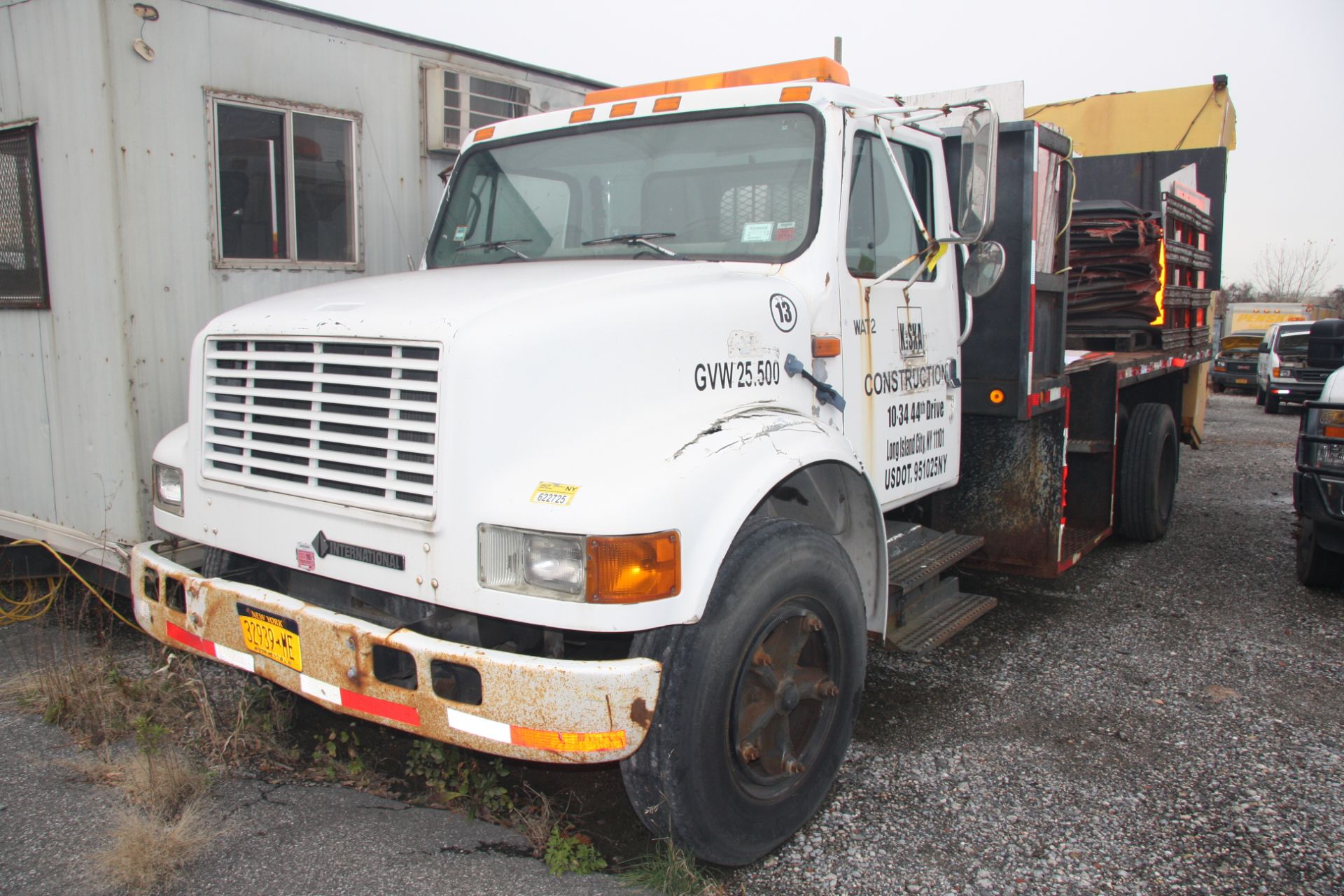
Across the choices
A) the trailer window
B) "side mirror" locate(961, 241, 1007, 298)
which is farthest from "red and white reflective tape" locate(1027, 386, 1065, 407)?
the trailer window

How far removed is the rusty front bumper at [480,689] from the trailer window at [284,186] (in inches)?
96.1

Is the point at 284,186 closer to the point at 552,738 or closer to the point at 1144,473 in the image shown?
the point at 552,738

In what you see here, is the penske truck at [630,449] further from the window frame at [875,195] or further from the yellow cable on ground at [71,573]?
the yellow cable on ground at [71,573]

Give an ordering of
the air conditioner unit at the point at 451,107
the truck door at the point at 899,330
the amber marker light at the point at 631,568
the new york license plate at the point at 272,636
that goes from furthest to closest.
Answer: the air conditioner unit at the point at 451,107 → the truck door at the point at 899,330 → the new york license plate at the point at 272,636 → the amber marker light at the point at 631,568

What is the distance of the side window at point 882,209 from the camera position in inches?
152

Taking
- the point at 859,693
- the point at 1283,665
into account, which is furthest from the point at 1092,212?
the point at 859,693

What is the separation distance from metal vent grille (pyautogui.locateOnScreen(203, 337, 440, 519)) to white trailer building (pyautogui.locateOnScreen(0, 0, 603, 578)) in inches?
57.8

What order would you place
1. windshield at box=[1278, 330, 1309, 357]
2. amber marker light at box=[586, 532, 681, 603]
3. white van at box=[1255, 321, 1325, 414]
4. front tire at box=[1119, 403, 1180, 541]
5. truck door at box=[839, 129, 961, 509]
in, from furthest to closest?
windshield at box=[1278, 330, 1309, 357] < white van at box=[1255, 321, 1325, 414] < front tire at box=[1119, 403, 1180, 541] < truck door at box=[839, 129, 961, 509] < amber marker light at box=[586, 532, 681, 603]

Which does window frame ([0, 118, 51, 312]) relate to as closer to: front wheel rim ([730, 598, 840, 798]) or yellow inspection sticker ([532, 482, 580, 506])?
yellow inspection sticker ([532, 482, 580, 506])

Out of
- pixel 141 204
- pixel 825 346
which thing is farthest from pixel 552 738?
pixel 141 204

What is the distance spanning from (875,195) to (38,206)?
3.81 m

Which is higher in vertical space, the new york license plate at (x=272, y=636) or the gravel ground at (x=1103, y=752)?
the new york license plate at (x=272, y=636)

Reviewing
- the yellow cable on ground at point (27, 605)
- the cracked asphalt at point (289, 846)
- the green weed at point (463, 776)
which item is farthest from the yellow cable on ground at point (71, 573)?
the green weed at point (463, 776)

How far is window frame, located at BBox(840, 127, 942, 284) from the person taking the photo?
3.75 metres
